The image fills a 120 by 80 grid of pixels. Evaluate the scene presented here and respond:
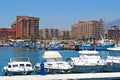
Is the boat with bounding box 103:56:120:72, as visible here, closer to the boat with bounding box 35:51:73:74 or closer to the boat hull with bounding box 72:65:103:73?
the boat hull with bounding box 72:65:103:73

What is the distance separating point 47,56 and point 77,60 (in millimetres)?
3997

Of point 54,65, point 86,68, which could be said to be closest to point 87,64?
point 86,68

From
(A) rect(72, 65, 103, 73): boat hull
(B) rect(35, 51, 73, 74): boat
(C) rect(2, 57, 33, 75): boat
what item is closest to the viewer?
(C) rect(2, 57, 33, 75): boat

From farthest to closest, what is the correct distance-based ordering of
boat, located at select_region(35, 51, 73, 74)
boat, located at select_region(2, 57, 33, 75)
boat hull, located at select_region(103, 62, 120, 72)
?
boat hull, located at select_region(103, 62, 120, 72), boat, located at select_region(35, 51, 73, 74), boat, located at select_region(2, 57, 33, 75)

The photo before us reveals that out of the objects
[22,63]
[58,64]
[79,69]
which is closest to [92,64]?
[79,69]

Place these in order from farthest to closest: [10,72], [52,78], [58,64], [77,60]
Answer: [77,60]
[58,64]
[10,72]
[52,78]

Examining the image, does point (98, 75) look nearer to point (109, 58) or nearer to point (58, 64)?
point (58, 64)

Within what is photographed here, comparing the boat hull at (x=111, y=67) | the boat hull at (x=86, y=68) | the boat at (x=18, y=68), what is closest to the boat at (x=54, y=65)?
the boat hull at (x=86, y=68)

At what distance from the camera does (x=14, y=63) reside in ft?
131

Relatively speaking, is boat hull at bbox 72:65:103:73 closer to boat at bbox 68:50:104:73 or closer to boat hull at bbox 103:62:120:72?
boat at bbox 68:50:104:73

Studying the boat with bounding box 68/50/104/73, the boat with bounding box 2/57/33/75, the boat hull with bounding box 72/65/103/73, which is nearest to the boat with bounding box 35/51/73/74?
the boat hull with bounding box 72/65/103/73

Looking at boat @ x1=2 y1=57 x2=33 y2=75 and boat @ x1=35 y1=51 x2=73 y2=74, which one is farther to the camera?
boat @ x1=35 y1=51 x2=73 y2=74

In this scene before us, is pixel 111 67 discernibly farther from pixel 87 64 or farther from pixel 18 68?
pixel 18 68

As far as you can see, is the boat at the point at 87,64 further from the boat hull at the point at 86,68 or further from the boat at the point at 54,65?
the boat at the point at 54,65
